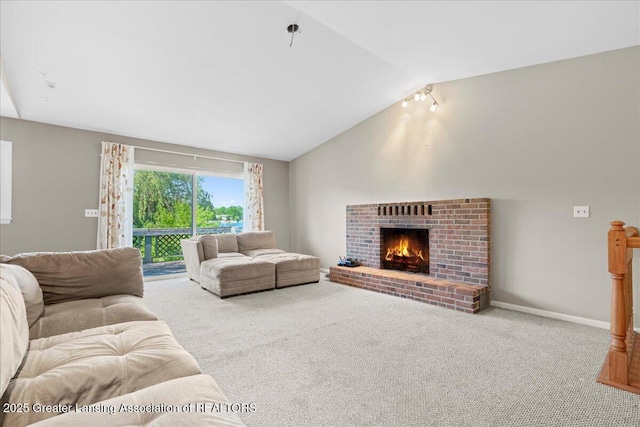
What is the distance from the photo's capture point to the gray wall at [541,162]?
2.87 metres

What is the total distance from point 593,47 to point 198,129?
4966 millimetres

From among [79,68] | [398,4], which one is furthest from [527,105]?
[79,68]

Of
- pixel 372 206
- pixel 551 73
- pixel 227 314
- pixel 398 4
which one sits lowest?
pixel 227 314

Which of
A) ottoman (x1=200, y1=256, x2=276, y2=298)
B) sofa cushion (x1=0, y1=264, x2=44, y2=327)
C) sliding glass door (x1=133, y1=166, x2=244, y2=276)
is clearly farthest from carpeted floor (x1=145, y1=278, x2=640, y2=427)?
sliding glass door (x1=133, y1=166, x2=244, y2=276)

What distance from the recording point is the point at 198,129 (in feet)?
16.0

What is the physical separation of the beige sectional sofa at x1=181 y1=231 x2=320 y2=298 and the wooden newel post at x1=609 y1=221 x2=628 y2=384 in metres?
3.41

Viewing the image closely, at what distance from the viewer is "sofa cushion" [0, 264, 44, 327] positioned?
5.60 ft

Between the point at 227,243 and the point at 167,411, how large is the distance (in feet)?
14.0

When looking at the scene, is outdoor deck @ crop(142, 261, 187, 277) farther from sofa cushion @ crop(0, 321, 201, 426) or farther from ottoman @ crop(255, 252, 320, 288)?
sofa cushion @ crop(0, 321, 201, 426)

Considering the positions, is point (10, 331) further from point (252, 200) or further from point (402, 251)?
point (252, 200)

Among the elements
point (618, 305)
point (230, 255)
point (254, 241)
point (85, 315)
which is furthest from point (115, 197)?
point (618, 305)

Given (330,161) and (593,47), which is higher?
(593,47)

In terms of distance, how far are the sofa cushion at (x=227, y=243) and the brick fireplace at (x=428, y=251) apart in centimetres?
172

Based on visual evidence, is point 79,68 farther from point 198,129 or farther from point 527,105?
point 527,105
